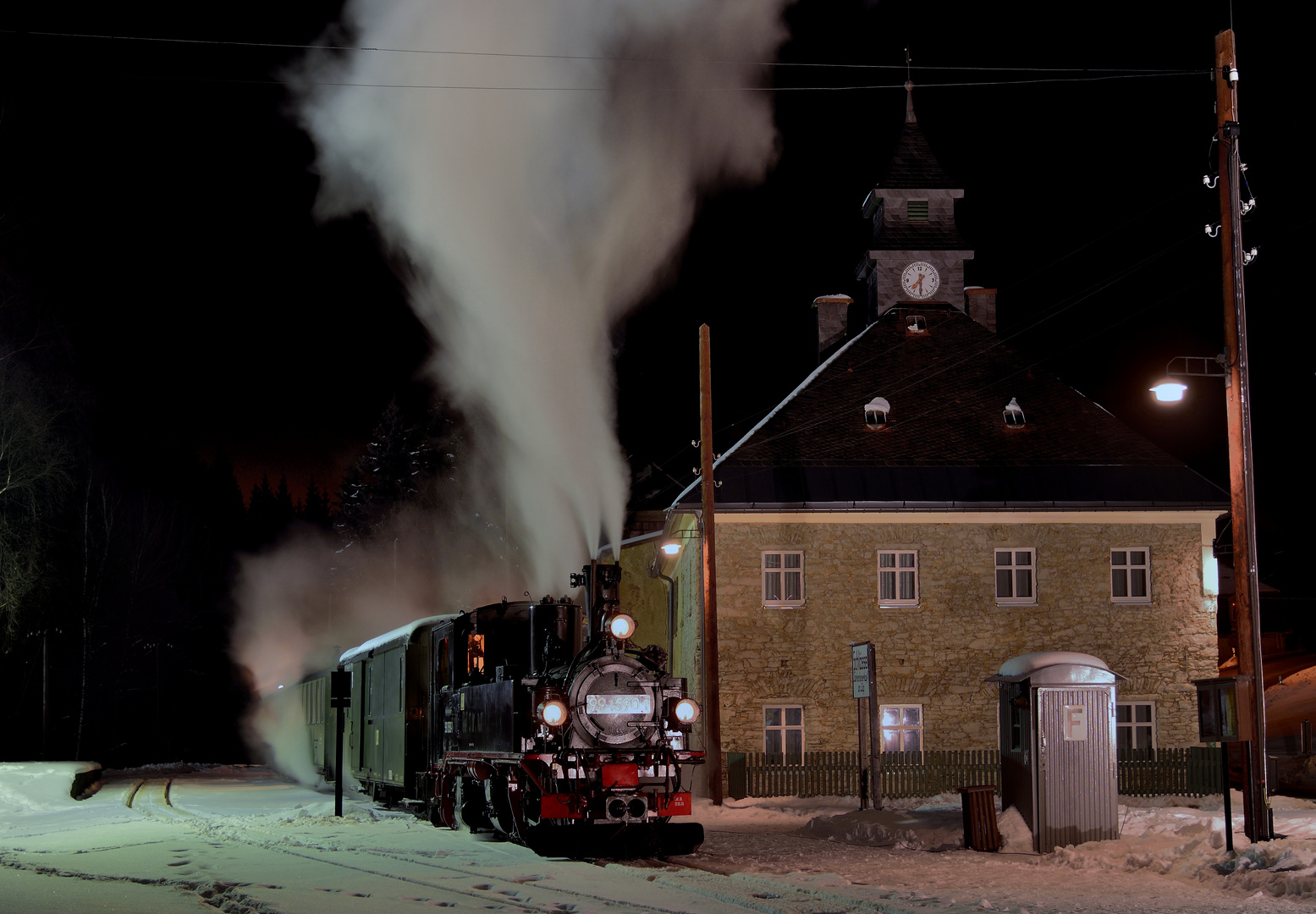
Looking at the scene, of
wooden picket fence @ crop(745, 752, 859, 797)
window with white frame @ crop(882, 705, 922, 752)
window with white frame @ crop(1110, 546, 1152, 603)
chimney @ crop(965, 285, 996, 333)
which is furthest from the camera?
chimney @ crop(965, 285, 996, 333)

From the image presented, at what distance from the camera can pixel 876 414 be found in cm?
2903

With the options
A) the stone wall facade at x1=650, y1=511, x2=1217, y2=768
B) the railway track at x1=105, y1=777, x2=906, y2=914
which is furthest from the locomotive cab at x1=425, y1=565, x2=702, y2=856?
the stone wall facade at x1=650, y1=511, x2=1217, y2=768

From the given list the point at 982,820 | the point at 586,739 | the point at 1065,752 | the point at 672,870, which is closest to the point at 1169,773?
the point at 1065,752

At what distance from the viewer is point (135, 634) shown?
5153 centimetres

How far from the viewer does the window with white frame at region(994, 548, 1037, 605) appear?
89.9 feet

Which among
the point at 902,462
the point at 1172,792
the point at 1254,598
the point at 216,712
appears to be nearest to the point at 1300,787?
the point at 1172,792

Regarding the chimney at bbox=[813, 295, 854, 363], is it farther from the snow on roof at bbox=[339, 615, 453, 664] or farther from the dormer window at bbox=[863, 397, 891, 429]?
the snow on roof at bbox=[339, 615, 453, 664]

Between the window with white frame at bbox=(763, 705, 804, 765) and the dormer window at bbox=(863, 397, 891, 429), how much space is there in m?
6.61

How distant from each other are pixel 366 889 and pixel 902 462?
18921 mm

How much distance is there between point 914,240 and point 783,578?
432 inches

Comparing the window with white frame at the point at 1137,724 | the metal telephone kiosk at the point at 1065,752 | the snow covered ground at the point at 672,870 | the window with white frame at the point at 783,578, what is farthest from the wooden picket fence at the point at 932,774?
the metal telephone kiosk at the point at 1065,752

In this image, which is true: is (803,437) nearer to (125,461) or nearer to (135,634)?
(135,634)

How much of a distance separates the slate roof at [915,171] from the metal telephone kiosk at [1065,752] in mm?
21251

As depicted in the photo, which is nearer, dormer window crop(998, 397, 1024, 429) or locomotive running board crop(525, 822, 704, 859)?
locomotive running board crop(525, 822, 704, 859)
